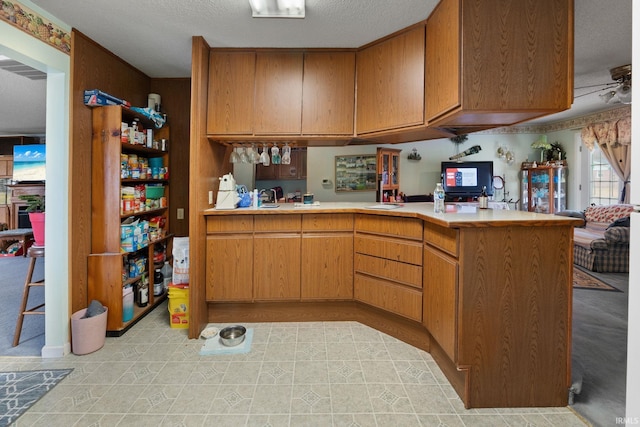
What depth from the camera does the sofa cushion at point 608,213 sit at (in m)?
4.52

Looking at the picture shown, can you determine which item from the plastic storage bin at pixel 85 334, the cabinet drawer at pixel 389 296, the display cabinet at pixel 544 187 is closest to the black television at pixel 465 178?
the display cabinet at pixel 544 187

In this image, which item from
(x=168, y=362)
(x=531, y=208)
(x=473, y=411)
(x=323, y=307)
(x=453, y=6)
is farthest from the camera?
(x=531, y=208)

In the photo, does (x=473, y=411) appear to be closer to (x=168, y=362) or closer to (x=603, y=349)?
(x=603, y=349)

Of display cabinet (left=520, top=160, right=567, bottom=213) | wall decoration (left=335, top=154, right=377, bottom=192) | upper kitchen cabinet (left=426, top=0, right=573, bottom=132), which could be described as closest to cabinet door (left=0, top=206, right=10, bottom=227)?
wall decoration (left=335, top=154, right=377, bottom=192)

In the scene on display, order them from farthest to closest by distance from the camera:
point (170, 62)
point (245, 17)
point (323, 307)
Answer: point (170, 62) < point (323, 307) < point (245, 17)

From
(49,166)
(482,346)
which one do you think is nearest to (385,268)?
(482,346)

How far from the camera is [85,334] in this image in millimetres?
2146

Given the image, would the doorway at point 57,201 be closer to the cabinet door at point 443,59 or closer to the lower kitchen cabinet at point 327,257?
the lower kitchen cabinet at point 327,257

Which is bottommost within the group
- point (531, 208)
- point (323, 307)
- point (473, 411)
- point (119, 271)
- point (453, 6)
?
point (473, 411)

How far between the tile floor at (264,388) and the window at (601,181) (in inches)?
220

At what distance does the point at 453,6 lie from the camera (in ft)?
6.27

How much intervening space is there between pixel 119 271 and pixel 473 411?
2644 mm

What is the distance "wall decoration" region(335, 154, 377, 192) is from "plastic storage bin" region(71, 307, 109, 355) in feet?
14.2

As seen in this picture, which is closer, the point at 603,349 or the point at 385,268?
the point at 603,349
